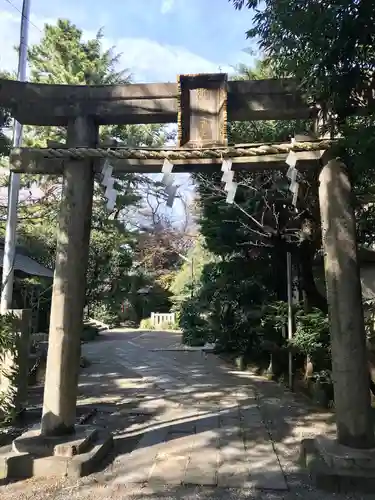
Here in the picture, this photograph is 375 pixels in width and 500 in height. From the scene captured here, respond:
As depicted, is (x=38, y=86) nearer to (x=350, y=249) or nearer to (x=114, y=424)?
(x=350, y=249)

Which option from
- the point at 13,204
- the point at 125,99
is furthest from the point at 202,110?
the point at 13,204

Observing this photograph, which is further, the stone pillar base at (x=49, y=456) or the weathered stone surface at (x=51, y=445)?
the weathered stone surface at (x=51, y=445)

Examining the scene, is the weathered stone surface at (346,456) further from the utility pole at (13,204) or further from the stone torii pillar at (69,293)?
the utility pole at (13,204)

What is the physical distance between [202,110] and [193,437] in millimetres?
3401

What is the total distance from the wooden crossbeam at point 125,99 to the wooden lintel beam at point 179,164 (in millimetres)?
483

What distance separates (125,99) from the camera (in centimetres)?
417

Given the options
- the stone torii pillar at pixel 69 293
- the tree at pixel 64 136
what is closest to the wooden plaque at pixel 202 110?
the stone torii pillar at pixel 69 293

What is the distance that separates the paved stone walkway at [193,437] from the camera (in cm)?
331

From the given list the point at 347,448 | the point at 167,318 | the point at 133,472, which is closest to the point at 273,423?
the point at 347,448

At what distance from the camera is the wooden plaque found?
413 cm

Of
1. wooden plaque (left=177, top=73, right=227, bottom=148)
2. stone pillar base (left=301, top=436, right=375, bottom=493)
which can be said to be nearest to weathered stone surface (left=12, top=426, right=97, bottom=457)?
stone pillar base (left=301, top=436, right=375, bottom=493)

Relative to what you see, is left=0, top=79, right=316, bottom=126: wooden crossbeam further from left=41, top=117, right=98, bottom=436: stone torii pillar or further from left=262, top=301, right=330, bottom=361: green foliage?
left=262, top=301, right=330, bottom=361: green foliage

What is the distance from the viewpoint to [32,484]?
3410 mm

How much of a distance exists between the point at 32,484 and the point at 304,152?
3673mm
